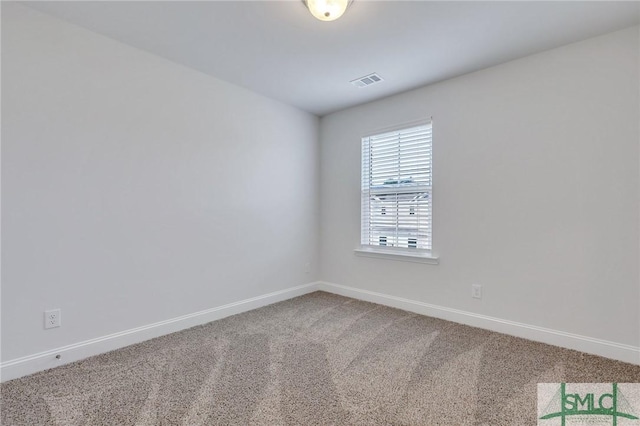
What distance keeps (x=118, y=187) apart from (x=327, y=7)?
6.54 feet

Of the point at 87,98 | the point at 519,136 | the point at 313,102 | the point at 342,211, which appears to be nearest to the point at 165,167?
the point at 87,98

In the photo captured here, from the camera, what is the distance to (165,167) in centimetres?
268

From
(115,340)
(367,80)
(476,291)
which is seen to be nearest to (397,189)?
(367,80)

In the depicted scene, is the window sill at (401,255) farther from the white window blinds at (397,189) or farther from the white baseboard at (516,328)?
the white baseboard at (516,328)

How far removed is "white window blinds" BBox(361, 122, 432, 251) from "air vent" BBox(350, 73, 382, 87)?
2.04 ft

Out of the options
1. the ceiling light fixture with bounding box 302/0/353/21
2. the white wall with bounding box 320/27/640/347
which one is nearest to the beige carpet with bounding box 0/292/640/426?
the white wall with bounding box 320/27/640/347

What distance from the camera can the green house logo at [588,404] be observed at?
5.09 ft

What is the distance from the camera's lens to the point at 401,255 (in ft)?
11.0

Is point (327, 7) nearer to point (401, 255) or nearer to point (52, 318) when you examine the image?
→ point (401, 255)

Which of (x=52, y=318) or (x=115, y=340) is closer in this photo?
(x=52, y=318)

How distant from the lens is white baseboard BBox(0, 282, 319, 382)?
6.45 ft

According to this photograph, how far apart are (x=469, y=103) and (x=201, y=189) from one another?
2.65 meters

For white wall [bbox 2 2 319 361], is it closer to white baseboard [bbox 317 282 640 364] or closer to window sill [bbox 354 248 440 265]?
window sill [bbox 354 248 440 265]

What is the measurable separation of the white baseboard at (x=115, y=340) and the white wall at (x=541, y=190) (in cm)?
174
